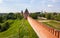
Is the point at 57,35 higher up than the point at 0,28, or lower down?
higher up

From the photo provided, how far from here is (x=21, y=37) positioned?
1864cm

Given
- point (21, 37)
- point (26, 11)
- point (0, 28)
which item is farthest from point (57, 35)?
point (26, 11)

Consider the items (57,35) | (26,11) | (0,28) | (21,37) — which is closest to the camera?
(57,35)

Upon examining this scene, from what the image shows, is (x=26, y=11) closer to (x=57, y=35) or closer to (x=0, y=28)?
(x=0, y=28)

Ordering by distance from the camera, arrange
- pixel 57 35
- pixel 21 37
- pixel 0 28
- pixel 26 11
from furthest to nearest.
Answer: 1. pixel 26 11
2. pixel 0 28
3. pixel 21 37
4. pixel 57 35

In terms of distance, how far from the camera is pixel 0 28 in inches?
1516

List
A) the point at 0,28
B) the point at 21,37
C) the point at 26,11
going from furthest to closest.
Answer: the point at 26,11
the point at 0,28
the point at 21,37

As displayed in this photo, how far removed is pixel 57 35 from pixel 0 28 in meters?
32.4

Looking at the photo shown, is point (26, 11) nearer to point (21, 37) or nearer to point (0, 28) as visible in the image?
point (0, 28)

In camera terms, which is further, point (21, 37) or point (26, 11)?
point (26, 11)

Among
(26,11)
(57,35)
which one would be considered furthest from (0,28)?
(57,35)

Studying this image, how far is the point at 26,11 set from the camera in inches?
2256

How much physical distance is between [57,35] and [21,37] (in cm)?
1194

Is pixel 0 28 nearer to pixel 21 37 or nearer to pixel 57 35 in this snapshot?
pixel 21 37
